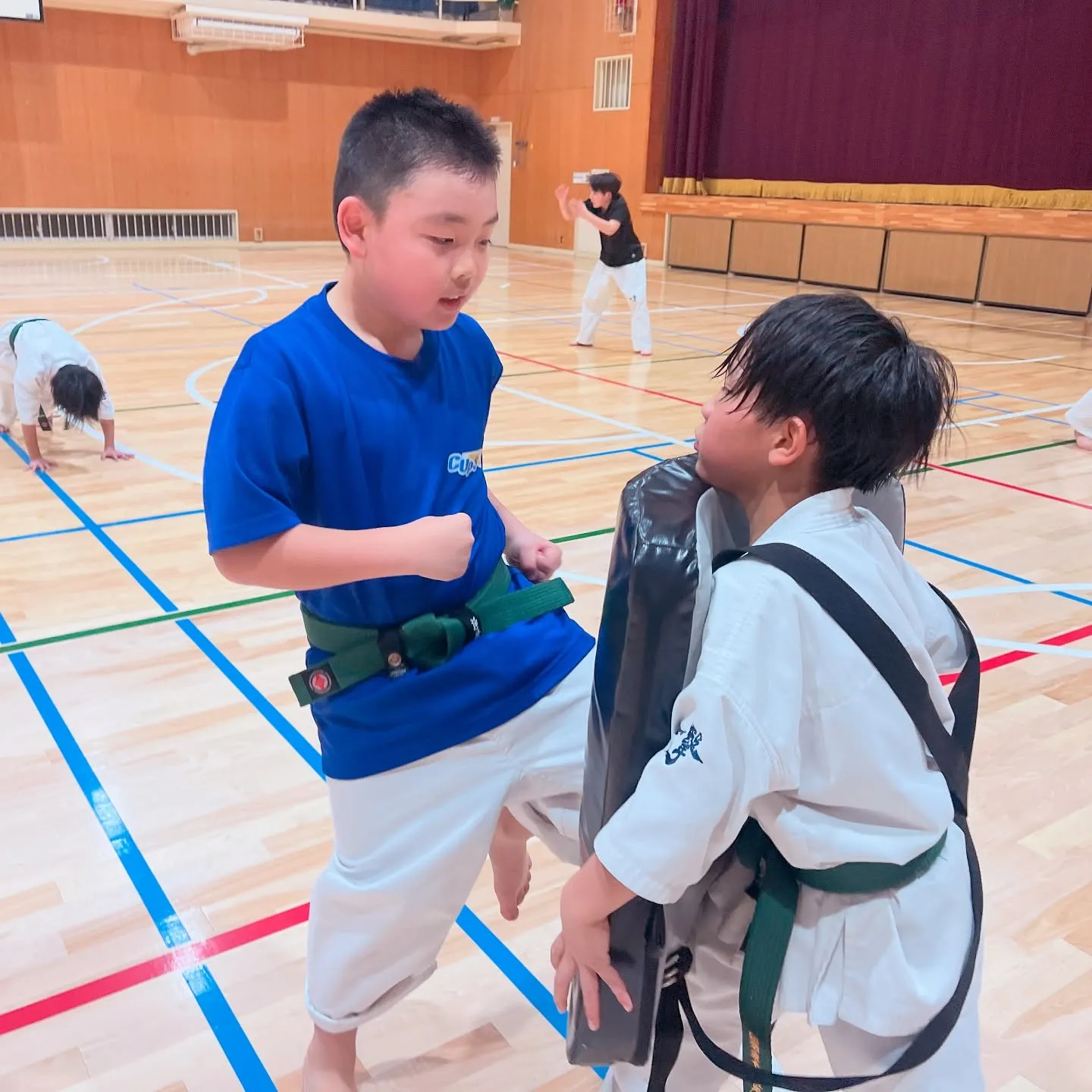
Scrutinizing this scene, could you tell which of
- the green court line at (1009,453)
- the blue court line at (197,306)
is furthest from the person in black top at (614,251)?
the green court line at (1009,453)

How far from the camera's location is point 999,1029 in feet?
5.31

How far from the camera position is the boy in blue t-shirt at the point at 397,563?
110 centimetres

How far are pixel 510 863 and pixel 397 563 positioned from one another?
68cm

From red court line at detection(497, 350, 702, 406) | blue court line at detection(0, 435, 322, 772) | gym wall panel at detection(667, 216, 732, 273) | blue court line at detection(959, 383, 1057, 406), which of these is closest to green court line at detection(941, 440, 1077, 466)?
blue court line at detection(959, 383, 1057, 406)

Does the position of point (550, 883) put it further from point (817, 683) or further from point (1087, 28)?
point (1087, 28)

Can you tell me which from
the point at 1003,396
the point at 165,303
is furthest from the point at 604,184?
the point at 165,303

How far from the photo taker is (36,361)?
4.21m

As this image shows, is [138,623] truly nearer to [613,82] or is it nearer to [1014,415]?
[1014,415]

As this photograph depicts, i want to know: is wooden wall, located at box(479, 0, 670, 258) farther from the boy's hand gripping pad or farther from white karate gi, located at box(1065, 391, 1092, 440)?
the boy's hand gripping pad

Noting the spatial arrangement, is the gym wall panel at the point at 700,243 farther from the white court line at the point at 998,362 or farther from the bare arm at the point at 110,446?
the bare arm at the point at 110,446

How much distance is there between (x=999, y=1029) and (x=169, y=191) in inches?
643

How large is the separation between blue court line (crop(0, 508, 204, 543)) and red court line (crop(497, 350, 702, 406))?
295 centimetres

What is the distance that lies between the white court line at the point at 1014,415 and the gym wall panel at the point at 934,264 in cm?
557

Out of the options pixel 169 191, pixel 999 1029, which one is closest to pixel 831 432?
pixel 999 1029
